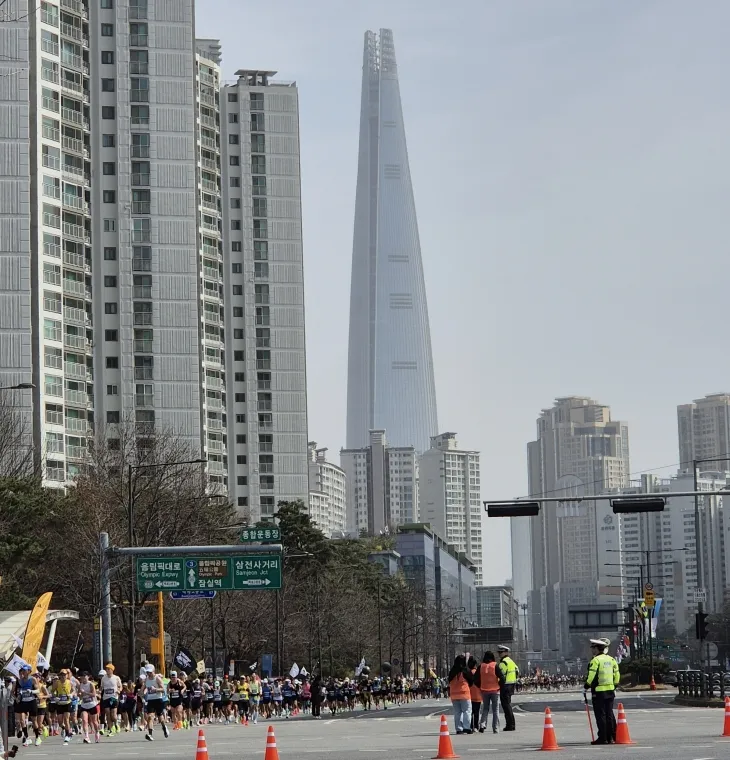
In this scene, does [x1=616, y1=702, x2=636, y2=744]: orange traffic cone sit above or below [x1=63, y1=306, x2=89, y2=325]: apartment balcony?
below

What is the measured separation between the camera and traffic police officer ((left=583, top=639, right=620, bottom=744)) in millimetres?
24969

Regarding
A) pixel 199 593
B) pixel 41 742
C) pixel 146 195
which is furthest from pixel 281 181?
pixel 41 742

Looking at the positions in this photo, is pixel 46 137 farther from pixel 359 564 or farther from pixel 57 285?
pixel 359 564

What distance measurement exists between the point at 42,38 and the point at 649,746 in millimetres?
103411

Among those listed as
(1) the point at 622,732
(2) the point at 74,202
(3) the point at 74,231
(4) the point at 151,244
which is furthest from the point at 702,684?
(4) the point at 151,244

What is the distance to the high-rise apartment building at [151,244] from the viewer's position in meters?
117

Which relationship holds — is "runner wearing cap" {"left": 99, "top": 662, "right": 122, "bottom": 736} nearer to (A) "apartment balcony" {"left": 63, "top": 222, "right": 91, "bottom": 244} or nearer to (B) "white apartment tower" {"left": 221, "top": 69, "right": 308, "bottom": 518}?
(A) "apartment balcony" {"left": 63, "top": 222, "right": 91, "bottom": 244}

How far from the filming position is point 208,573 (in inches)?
2170

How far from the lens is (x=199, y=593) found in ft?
180

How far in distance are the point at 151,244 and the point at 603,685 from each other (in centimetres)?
10719

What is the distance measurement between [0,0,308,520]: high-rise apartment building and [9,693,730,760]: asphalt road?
67773 millimetres

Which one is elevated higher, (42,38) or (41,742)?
(42,38)

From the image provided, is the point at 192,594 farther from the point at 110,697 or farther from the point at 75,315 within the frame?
the point at 75,315

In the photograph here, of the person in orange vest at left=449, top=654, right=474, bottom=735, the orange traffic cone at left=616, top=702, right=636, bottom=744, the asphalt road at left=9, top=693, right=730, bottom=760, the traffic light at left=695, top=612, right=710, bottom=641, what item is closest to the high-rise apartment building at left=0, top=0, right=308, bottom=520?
the traffic light at left=695, top=612, right=710, bottom=641
